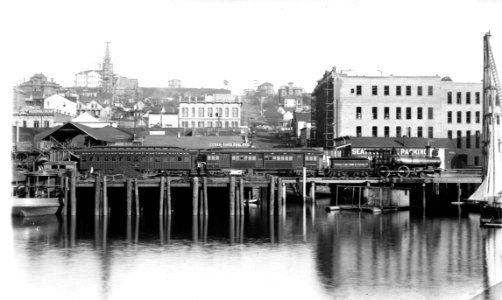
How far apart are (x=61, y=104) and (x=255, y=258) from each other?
123115 mm

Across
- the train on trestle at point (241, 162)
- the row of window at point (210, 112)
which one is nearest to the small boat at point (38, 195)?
the train on trestle at point (241, 162)

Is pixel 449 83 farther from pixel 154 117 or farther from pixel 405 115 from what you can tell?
pixel 154 117

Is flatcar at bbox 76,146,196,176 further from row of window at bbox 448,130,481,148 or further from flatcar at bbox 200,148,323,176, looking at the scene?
row of window at bbox 448,130,481,148

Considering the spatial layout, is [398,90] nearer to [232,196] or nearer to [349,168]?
[349,168]

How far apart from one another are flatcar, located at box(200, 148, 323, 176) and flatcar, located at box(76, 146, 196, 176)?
121 inches

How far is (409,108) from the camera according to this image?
105 meters

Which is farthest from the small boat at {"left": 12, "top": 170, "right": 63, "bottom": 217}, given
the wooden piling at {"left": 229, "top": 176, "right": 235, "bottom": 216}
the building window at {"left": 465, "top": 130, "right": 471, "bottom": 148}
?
the building window at {"left": 465, "top": 130, "right": 471, "bottom": 148}

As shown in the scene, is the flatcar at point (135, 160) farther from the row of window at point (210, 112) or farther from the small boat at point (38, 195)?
the row of window at point (210, 112)

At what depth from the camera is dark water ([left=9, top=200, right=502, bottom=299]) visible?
37.1 meters

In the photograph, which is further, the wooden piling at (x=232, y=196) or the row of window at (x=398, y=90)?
the row of window at (x=398, y=90)

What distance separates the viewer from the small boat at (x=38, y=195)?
213 feet

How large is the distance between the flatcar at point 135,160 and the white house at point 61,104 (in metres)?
81.2

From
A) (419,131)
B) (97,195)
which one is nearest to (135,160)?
(97,195)

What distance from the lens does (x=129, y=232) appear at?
5584 cm
